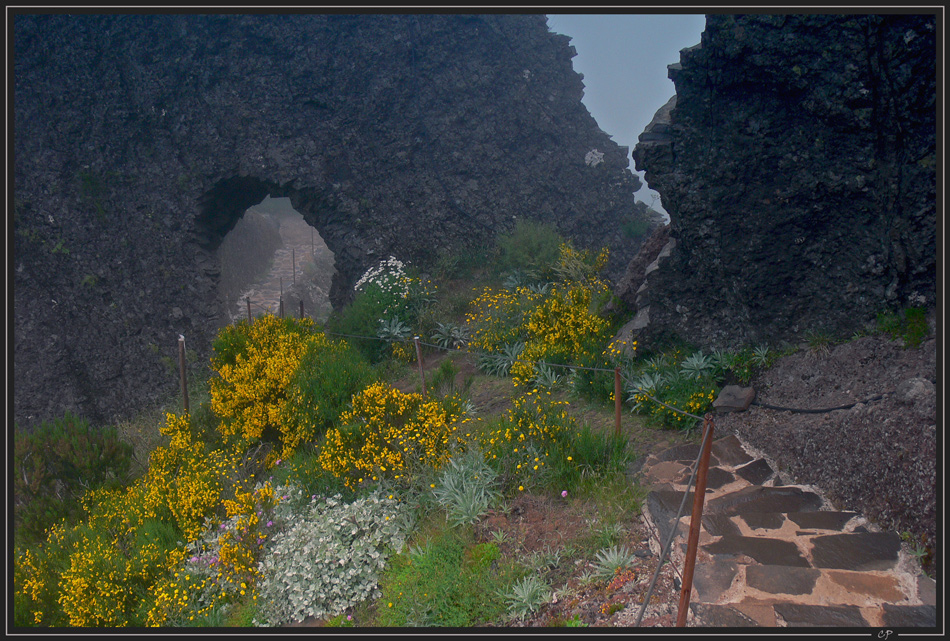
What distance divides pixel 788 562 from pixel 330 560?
128 inches

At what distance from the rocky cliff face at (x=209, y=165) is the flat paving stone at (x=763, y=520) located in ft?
33.6

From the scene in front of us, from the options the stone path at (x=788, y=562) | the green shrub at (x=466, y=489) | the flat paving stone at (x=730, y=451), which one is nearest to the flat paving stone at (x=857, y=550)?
the stone path at (x=788, y=562)

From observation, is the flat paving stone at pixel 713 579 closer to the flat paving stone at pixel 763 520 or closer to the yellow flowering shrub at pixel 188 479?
the flat paving stone at pixel 763 520

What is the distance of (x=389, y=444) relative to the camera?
541cm

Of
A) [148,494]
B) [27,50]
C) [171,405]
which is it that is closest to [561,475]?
[148,494]

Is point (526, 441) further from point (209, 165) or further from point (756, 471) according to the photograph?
point (209, 165)

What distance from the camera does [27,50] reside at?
1120cm

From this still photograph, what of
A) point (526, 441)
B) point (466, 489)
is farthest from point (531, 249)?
Answer: point (466, 489)

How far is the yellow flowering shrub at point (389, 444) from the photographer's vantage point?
5160mm

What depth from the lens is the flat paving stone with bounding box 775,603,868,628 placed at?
281 cm

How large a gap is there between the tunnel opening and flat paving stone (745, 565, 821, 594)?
1247cm

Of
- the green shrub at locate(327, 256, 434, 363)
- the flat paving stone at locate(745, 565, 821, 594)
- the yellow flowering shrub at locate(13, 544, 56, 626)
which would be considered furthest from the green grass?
the green shrub at locate(327, 256, 434, 363)

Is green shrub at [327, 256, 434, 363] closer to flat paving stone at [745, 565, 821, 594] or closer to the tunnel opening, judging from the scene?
the tunnel opening

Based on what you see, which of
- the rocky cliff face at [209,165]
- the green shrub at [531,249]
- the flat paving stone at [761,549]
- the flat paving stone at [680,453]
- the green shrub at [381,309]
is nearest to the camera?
the flat paving stone at [761,549]
